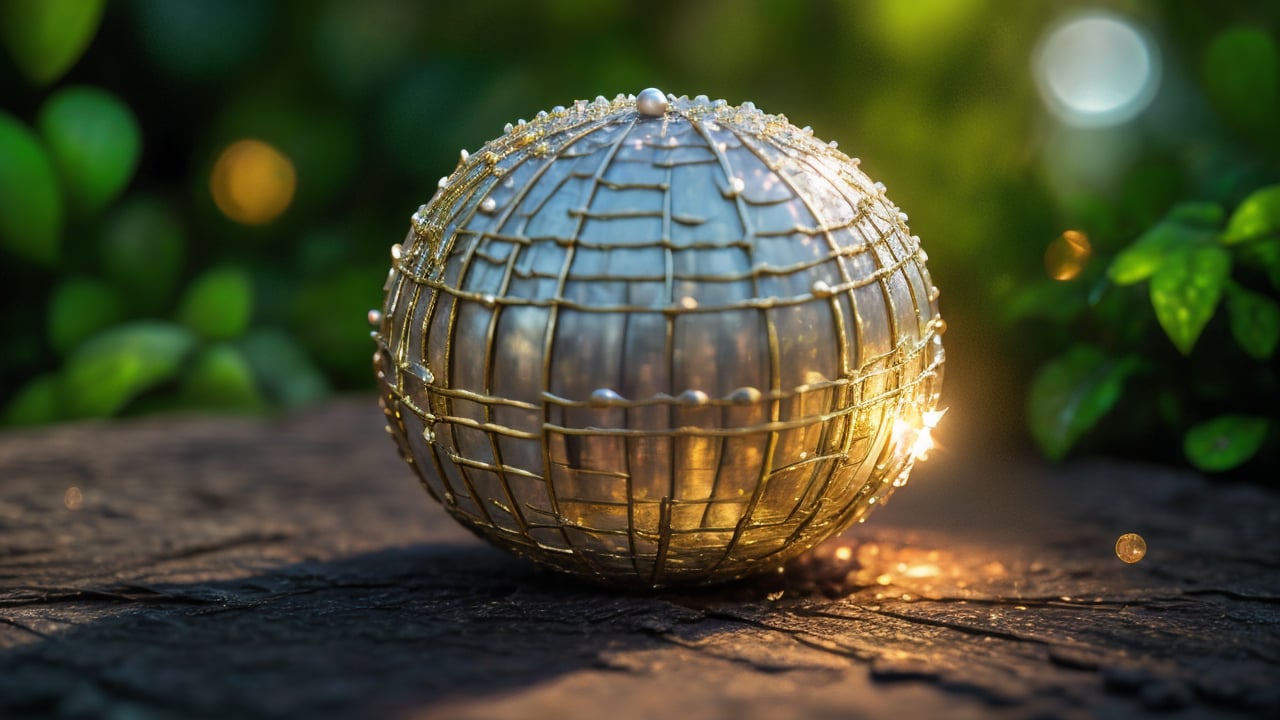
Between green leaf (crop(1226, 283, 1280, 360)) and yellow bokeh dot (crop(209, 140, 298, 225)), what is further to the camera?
yellow bokeh dot (crop(209, 140, 298, 225))

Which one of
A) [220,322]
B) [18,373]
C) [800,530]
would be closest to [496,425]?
[800,530]

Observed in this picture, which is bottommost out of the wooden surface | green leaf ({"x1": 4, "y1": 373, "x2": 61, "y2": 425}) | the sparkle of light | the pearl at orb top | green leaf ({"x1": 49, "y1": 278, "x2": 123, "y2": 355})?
the wooden surface

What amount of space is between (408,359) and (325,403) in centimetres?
323

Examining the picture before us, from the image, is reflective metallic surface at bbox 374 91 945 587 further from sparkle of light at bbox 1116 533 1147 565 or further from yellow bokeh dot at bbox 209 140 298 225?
yellow bokeh dot at bbox 209 140 298 225

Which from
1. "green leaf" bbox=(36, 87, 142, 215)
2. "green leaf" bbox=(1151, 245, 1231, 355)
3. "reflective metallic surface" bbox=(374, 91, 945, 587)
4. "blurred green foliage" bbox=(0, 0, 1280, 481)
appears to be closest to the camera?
"reflective metallic surface" bbox=(374, 91, 945, 587)

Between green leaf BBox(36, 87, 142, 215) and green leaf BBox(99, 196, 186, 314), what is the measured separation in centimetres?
26

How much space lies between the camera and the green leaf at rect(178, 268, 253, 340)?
6.13 metres

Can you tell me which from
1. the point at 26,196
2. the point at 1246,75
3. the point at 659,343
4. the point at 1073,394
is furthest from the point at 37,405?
the point at 1246,75

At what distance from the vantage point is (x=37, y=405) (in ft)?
19.3

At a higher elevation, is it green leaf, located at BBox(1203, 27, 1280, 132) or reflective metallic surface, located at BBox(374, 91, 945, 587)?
green leaf, located at BBox(1203, 27, 1280, 132)

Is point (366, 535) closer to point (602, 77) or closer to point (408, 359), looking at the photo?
point (408, 359)

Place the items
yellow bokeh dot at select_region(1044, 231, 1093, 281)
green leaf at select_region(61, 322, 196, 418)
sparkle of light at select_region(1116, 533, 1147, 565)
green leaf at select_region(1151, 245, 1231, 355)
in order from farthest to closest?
green leaf at select_region(61, 322, 196, 418) → yellow bokeh dot at select_region(1044, 231, 1093, 281) → green leaf at select_region(1151, 245, 1231, 355) → sparkle of light at select_region(1116, 533, 1147, 565)

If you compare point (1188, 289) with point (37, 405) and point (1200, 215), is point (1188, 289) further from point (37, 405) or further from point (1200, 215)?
point (37, 405)

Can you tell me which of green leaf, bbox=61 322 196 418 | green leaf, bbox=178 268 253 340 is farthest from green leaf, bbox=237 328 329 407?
green leaf, bbox=61 322 196 418
